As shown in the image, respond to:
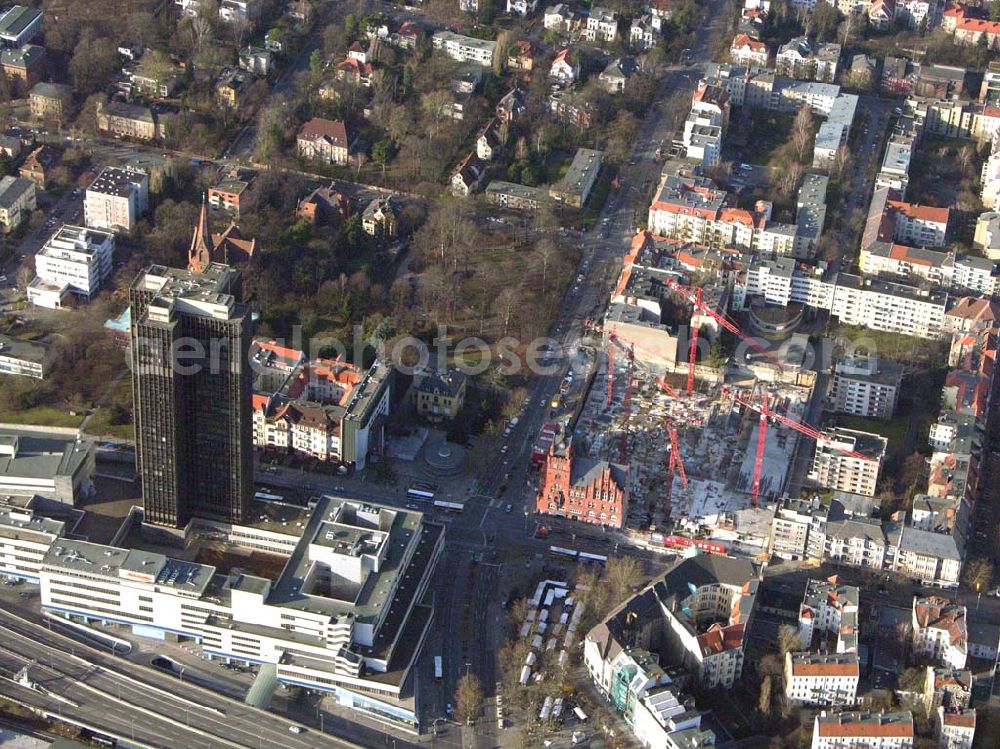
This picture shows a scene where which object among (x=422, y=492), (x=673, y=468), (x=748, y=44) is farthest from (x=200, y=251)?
(x=748, y=44)

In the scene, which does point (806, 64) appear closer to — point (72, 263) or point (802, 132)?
point (802, 132)

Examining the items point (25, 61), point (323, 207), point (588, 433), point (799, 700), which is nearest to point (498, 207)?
point (323, 207)

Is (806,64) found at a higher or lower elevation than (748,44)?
lower

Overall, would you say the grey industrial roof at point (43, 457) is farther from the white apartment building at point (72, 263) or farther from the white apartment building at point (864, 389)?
the white apartment building at point (864, 389)

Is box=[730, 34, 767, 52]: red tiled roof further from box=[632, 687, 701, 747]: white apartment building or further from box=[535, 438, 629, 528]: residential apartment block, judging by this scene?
box=[632, 687, 701, 747]: white apartment building

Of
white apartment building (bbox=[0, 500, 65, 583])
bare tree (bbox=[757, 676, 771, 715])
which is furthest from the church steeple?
bare tree (bbox=[757, 676, 771, 715])
